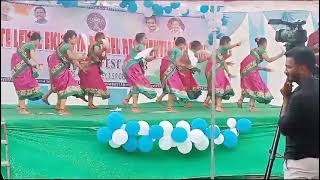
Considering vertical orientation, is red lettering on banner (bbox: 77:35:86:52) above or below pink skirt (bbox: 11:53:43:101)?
above

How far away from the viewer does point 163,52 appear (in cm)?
473

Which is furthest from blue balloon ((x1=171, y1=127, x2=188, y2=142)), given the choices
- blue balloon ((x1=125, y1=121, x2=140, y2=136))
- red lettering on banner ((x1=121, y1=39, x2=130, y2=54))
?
red lettering on banner ((x1=121, y1=39, x2=130, y2=54))

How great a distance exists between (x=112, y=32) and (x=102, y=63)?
0.27 meters

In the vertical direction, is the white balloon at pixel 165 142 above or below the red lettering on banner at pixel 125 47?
below

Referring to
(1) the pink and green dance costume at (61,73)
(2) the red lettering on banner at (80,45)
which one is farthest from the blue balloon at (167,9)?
(1) the pink and green dance costume at (61,73)

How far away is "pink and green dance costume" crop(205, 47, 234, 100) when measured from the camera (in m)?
4.87

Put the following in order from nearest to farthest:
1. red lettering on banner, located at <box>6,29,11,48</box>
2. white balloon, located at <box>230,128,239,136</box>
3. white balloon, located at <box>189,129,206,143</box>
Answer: red lettering on banner, located at <box>6,29,11,48</box> → white balloon, located at <box>189,129,206,143</box> → white balloon, located at <box>230,128,239,136</box>

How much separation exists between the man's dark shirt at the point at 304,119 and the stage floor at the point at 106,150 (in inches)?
67.8

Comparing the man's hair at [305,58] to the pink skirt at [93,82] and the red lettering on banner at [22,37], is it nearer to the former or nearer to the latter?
the pink skirt at [93,82]

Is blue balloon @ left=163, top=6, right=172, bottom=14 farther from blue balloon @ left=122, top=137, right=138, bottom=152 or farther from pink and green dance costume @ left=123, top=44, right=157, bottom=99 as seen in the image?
blue balloon @ left=122, top=137, right=138, bottom=152

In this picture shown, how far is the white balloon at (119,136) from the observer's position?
449cm

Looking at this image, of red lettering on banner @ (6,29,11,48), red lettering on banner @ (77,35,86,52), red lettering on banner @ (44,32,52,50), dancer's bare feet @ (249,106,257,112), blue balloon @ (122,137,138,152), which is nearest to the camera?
red lettering on banner @ (6,29,11,48)

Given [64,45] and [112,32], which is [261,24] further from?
[64,45]

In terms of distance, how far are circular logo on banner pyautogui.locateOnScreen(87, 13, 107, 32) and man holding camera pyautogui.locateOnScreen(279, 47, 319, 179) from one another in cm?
180
